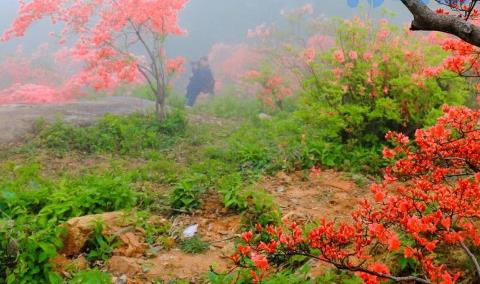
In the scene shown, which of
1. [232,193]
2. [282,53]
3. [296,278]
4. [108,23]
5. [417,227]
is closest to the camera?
[417,227]

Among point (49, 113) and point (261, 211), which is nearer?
point (261, 211)

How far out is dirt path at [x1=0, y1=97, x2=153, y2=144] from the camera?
1015 cm

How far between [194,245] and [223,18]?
3334 centimetres

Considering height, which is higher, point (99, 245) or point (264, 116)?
point (264, 116)

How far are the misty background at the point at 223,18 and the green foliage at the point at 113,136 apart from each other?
73.8ft

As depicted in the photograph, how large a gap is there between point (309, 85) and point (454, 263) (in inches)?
205

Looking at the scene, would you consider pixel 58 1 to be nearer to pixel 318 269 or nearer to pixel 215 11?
pixel 318 269

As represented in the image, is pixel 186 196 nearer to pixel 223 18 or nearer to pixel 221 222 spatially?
pixel 221 222

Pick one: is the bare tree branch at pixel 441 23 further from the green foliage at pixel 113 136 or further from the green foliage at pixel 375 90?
the green foliage at pixel 113 136

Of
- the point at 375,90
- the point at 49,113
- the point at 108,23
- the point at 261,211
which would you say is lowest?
the point at 261,211

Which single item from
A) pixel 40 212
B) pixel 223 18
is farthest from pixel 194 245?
pixel 223 18

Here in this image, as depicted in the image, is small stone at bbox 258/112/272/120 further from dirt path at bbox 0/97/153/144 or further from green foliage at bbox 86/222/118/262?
green foliage at bbox 86/222/118/262

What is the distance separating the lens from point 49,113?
11820 millimetres

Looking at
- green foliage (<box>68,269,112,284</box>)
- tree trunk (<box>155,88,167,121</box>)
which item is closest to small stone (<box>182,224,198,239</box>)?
green foliage (<box>68,269,112,284</box>)
